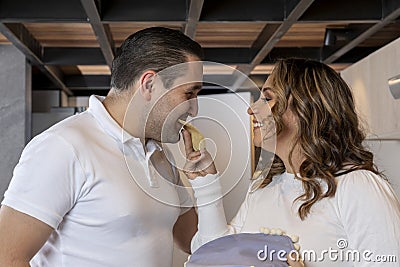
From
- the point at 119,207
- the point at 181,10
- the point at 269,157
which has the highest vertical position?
the point at 181,10

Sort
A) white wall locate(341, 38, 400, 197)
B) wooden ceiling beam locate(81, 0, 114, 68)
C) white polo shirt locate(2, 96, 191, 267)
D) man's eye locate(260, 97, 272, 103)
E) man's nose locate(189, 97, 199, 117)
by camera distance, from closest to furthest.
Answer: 1. man's nose locate(189, 97, 199, 117)
2. white polo shirt locate(2, 96, 191, 267)
3. man's eye locate(260, 97, 272, 103)
4. white wall locate(341, 38, 400, 197)
5. wooden ceiling beam locate(81, 0, 114, 68)

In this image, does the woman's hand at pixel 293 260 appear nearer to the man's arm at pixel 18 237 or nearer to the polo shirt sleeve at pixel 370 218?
the polo shirt sleeve at pixel 370 218

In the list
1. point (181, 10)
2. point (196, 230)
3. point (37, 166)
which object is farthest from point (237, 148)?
point (181, 10)

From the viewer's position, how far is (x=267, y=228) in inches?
Result: 58.1

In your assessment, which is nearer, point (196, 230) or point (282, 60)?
point (282, 60)

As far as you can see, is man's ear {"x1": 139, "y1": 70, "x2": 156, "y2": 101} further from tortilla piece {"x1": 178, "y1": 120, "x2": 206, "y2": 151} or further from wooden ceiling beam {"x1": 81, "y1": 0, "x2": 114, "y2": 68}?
wooden ceiling beam {"x1": 81, "y1": 0, "x2": 114, "y2": 68}

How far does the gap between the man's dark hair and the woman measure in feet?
0.65

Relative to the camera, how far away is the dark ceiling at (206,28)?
2.98m

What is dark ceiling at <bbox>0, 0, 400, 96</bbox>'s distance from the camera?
298 centimetres

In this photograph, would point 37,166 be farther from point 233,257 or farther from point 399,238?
point 399,238

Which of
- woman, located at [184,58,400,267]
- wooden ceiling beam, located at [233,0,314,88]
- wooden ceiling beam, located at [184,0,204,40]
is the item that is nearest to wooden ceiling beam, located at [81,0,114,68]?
wooden ceiling beam, located at [184,0,204,40]

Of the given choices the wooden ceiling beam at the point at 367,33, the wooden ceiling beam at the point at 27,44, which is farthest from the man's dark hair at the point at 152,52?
the wooden ceiling beam at the point at 27,44

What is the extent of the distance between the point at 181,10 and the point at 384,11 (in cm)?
88

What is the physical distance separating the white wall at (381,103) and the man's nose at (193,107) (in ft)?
3.59
